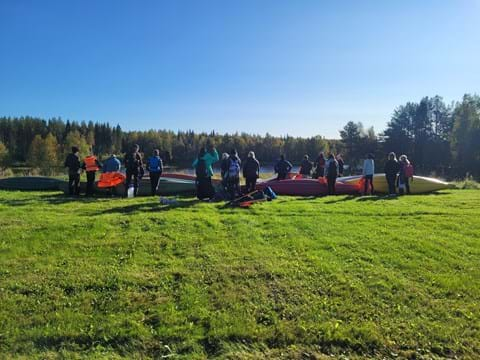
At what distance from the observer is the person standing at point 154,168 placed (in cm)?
1479

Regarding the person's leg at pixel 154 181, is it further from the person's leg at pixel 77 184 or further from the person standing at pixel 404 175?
the person standing at pixel 404 175

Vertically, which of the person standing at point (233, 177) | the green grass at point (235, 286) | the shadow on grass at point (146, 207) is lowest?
the green grass at point (235, 286)

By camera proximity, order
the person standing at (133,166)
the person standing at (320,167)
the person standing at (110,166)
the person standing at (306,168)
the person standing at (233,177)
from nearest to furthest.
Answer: the person standing at (233,177)
the person standing at (133,166)
the person standing at (110,166)
the person standing at (320,167)
the person standing at (306,168)

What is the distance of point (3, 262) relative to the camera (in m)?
7.15

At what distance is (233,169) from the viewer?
13898 millimetres

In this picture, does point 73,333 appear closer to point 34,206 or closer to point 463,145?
point 34,206

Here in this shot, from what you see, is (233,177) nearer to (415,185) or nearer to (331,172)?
(331,172)

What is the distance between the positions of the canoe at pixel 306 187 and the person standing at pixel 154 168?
4.13 m

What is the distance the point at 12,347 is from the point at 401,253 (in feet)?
21.8

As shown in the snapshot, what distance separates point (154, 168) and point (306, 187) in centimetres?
630

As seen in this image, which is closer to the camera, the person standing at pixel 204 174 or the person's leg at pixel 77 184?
the person standing at pixel 204 174

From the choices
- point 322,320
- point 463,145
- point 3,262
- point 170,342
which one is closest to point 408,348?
point 322,320

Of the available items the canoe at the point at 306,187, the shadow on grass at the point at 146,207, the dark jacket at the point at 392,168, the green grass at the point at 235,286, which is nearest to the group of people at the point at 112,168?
the shadow on grass at the point at 146,207

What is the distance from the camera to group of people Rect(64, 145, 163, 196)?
1484 cm
